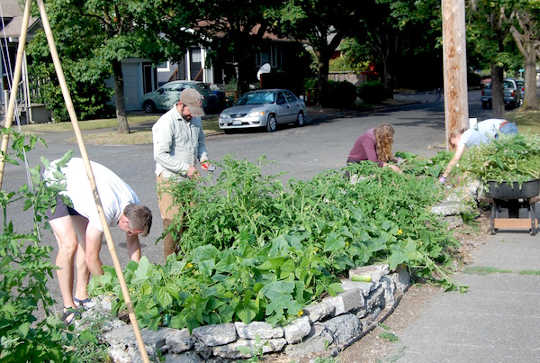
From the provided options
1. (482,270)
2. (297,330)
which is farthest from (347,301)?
(482,270)

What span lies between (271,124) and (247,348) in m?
20.9

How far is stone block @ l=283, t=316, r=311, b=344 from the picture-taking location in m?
4.46

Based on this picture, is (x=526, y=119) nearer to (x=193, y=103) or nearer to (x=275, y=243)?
(x=193, y=103)

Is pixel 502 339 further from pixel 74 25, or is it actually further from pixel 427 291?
pixel 74 25

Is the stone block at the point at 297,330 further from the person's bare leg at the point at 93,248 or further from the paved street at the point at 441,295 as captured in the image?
the person's bare leg at the point at 93,248

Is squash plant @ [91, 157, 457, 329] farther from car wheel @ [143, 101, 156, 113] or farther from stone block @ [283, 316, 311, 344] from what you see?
car wheel @ [143, 101, 156, 113]

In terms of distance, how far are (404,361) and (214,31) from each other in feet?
85.6

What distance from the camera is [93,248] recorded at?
206 inches

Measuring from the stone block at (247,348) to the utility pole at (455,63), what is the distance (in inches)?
320

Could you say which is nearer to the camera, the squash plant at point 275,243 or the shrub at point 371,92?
the squash plant at point 275,243

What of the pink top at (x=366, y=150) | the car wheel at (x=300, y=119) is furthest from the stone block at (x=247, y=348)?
the car wheel at (x=300, y=119)

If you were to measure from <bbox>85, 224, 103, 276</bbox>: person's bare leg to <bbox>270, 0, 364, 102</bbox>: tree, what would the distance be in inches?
881

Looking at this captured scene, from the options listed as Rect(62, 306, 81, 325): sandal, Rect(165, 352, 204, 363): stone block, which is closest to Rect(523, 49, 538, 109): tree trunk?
Rect(62, 306, 81, 325): sandal

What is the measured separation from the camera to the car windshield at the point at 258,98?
85.1ft
